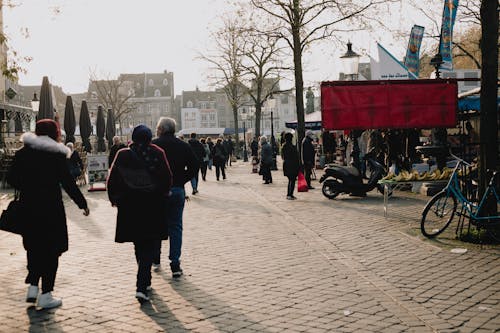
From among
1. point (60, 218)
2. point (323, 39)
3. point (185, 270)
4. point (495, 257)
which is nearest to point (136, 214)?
point (60, 218)

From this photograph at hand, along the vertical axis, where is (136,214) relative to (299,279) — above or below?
above

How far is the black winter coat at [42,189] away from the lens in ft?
18.4

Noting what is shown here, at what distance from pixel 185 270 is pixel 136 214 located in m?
1.58

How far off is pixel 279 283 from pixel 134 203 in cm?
173

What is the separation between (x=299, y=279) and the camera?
646 cm

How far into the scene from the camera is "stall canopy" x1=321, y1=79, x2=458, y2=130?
1460cm

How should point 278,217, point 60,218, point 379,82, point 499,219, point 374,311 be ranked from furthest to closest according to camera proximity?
1. point 379,82
2. point 278,217
3. point 499,219
4. point 60,218
5. point 374,311

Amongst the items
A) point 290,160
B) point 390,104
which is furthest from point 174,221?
point 390,104

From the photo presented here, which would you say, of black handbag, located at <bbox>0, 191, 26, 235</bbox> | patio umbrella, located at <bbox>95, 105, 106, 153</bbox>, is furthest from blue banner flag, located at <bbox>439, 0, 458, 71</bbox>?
patio umbrella, located at <bbox>95, 105, 106, 153</bbox>

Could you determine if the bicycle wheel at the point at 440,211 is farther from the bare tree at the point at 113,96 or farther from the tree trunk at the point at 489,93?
the bare tree at the point at 113,96

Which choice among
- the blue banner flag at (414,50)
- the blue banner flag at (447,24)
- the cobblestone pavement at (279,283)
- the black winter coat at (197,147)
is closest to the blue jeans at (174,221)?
the cobblestone pavement at (279,283)

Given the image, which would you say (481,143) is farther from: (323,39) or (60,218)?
(323,39)

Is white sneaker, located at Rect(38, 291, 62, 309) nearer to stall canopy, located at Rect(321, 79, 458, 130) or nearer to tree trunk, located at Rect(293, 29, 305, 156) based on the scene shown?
stall canopy, located at Rect(321, 79, 458, 130)

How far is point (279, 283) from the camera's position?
6281 mm
